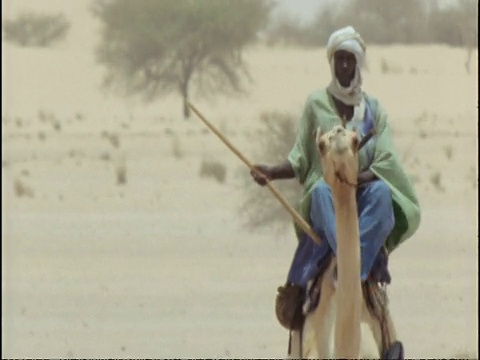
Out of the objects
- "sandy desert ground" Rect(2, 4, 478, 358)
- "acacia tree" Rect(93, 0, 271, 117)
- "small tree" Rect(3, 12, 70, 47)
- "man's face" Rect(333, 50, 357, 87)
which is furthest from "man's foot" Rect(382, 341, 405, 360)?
"small tree" Rect(3, 12, 70, 47)

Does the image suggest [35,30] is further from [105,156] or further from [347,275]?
[347,275]

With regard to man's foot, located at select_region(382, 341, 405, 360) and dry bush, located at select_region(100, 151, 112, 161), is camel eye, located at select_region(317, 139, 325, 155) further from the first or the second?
dry bush, located at select_region(100, 151, 112, 161)

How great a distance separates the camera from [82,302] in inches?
971

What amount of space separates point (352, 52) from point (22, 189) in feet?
68.9

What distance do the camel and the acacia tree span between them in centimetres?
2612

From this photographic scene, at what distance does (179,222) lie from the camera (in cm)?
2766

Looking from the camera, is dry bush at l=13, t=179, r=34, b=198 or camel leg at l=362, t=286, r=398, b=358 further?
dry bush at l=13, t=179, r=34, b=198

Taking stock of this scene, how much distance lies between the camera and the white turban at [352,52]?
9.38 m

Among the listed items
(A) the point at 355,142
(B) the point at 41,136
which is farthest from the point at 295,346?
(B) the point at 41,136

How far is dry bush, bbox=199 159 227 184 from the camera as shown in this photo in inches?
1187

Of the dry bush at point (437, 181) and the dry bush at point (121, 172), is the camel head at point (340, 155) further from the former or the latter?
the dry bush at point (121, 172)

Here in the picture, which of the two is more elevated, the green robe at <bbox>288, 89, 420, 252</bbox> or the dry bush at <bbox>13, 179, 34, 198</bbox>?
the green robe at <bbox>288, 89, 420, 252</bbox>

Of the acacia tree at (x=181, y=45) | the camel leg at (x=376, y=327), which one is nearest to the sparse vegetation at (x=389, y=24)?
the acacia tree at (x=181, y=45)

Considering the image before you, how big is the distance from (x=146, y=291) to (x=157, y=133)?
984 cm
